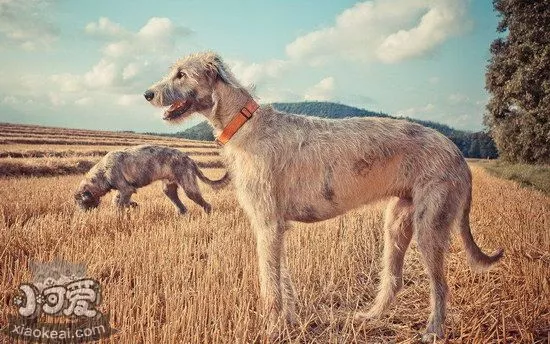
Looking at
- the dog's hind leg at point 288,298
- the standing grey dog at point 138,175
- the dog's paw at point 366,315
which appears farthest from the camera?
the standing grey dog at point 138,175

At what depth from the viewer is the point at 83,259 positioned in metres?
5.16

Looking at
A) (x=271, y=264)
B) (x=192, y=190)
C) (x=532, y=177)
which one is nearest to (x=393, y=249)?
(x=271, y=264)

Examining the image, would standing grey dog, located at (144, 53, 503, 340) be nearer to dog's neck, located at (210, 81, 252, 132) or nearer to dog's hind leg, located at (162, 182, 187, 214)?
dog's neck, located at (210, 81, 252, 132)

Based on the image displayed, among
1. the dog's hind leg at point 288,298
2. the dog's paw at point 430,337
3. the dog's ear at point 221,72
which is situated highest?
the dog's ear at point 221,72

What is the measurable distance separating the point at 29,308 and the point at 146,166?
6.91 metres

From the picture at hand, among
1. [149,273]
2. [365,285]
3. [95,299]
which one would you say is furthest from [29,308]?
[365,285]

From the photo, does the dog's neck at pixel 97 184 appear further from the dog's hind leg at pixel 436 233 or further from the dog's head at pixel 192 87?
the dog's hind leg at pixel 436 233

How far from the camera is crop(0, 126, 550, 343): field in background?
11.4 ft

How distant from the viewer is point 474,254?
12.7 feet

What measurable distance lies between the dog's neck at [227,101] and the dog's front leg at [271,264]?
111 cm

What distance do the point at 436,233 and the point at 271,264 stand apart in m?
1.57

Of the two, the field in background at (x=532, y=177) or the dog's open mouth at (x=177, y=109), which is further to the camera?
the field in background at (x=532, y=177)

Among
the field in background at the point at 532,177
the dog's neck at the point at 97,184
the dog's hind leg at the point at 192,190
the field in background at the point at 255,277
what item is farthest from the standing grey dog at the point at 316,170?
the field in background at the point at 532,177

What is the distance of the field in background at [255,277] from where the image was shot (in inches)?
136
